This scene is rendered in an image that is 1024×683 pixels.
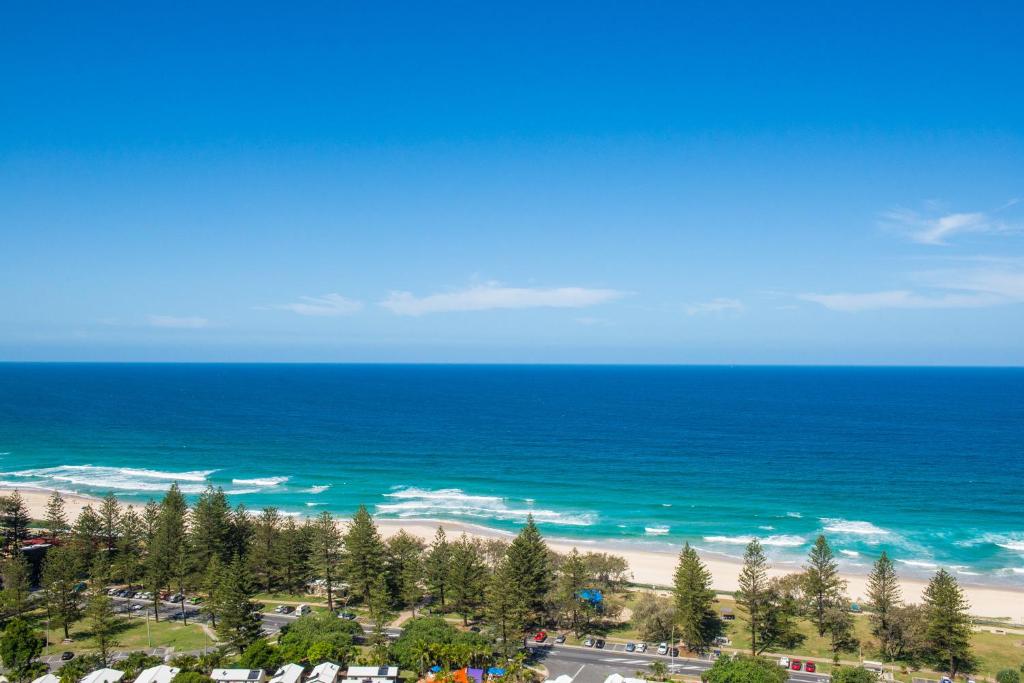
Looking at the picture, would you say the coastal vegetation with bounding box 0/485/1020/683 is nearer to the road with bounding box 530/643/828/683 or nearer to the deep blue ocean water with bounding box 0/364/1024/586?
the road with bounding box 530/643/828/683

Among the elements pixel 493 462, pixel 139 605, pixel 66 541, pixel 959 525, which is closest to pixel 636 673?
pixel 139 605

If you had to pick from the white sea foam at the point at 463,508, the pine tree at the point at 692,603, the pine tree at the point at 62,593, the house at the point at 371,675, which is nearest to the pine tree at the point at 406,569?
the house at the point at 371,675

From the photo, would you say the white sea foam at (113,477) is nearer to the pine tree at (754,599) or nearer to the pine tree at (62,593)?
the pine tree at (62,593)

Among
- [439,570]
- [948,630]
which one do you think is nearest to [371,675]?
[439,570]

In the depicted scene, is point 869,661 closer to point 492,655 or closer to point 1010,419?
point 492,655

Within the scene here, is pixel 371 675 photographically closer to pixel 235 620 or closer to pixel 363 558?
pixel 235 620

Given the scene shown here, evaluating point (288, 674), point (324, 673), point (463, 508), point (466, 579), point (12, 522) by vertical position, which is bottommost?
point (463, 508)
